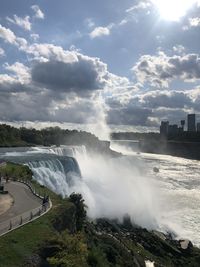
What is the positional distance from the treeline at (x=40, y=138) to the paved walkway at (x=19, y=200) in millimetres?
89584

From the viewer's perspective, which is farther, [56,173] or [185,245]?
[56,173]

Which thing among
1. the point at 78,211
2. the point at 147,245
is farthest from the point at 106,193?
the point at 78,211

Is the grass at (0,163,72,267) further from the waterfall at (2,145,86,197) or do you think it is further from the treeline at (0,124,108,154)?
the treeline at (0,124,108,154)

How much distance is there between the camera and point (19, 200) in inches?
1236

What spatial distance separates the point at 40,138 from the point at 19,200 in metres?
A: 119

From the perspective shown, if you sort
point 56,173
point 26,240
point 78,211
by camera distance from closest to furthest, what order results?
point 26,240 < point 78,211 < point 56,173

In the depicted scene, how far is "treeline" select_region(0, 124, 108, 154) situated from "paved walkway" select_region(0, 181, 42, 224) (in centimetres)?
8958

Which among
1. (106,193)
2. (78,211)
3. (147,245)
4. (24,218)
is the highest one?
(24,218)

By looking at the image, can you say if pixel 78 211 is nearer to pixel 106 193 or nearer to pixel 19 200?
pixel 19 200

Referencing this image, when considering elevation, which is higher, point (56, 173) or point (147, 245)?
point (56, 173)

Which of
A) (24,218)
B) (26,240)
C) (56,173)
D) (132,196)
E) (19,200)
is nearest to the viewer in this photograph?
(26,240)

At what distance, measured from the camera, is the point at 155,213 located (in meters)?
54.7

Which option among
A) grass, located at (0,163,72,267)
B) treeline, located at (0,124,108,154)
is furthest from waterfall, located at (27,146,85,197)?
treeline, located at (0,124,108,154)

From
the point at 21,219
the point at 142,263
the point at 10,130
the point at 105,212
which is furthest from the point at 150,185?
the point at 10,130
